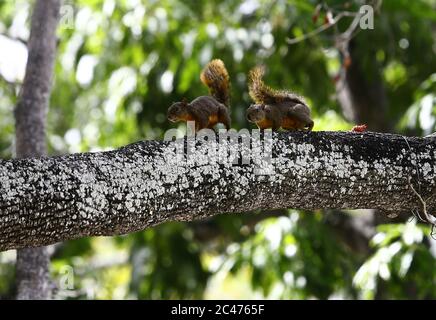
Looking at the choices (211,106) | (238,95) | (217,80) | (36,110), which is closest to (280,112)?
(211,106)

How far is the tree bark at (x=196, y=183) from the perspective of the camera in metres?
2.36

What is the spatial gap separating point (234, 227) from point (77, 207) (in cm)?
459

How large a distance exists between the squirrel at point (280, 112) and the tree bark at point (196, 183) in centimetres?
51

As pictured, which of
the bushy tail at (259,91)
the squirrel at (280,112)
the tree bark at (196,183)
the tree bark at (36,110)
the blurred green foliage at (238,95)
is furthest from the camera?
the blurred green foliage at (238,95)

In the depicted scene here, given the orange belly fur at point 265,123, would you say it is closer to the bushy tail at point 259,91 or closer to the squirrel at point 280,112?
the squirrel at point 280,112

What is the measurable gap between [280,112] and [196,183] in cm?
92

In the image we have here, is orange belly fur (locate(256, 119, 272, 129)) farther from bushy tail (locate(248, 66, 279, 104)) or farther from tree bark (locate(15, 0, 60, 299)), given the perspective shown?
tree bark (locate(15, 0, 60, 299))

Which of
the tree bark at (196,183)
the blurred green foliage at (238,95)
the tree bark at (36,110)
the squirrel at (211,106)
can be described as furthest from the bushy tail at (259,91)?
the blurred green foliage at (238,95)

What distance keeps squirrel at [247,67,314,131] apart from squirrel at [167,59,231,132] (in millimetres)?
179

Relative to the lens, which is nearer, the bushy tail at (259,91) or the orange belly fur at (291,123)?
the orange belly fur at (291,123)

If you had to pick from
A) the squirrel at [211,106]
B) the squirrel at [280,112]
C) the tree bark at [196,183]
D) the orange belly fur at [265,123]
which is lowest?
the tree bark at [196,183]

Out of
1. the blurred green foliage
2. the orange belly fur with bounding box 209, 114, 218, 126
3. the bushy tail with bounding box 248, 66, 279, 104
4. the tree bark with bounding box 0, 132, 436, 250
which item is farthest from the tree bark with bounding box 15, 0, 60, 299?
the tree bark with bounding box 0, 132, 436, 250

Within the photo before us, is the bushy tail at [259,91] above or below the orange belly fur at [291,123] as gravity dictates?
above
